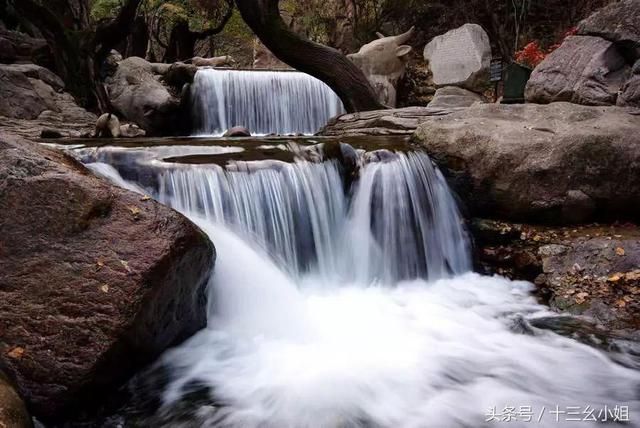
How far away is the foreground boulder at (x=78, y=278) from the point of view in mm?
2285

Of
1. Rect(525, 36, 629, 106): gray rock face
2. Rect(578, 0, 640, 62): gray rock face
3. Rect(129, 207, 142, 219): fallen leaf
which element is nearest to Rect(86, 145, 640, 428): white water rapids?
Rect(129, 207, 142, 219): fallen leaf

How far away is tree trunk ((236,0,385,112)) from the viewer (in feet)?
26.3

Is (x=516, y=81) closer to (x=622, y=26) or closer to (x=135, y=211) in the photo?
(x=622, y=26)

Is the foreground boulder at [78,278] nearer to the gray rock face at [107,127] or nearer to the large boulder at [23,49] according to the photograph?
the gray rock face at [107,127]

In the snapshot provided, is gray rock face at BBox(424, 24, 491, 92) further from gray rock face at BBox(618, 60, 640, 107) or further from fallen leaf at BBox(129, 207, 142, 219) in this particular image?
fallen leaf at BBox(129, 207, 142, 219)

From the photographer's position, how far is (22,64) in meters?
8.83

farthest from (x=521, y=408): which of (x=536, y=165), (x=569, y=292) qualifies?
(x=536, y=165)

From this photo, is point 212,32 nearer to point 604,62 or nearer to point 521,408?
point 604,62

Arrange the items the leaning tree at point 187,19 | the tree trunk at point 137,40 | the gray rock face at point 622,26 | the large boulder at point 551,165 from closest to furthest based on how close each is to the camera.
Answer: the large boulder at point 551,165 → the gray rock face at point 622,26 → the tree trunk at point 137,40 → the leaning tree at point 187,19

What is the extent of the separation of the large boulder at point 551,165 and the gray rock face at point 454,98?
16.8 feet

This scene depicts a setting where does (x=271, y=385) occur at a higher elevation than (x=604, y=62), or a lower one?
lower

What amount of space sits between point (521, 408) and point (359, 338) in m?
1.18

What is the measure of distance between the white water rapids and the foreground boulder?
0.48 m

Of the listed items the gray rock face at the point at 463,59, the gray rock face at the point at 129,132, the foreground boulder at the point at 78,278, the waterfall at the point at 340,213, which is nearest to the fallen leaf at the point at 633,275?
the waterfall at the point at 340,213
